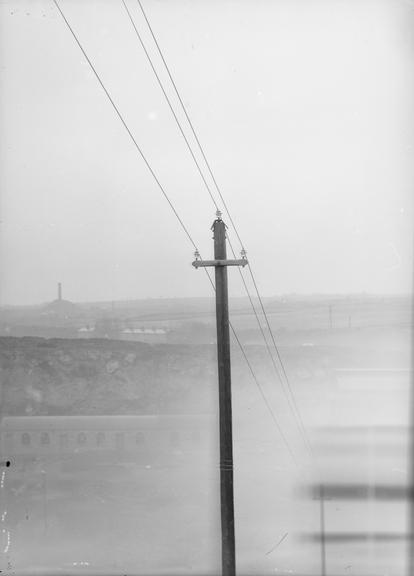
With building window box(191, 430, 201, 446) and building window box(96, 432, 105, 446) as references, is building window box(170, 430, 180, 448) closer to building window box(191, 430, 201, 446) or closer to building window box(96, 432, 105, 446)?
building window box(191, 430, 201, 446)

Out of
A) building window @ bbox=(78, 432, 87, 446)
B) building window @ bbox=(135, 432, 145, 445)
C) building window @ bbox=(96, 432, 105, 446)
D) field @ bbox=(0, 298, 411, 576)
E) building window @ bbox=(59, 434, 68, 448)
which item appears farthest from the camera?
building window @ bbox=(59, 434, 68, 448)

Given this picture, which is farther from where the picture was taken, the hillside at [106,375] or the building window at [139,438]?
the hillside at [106,375]

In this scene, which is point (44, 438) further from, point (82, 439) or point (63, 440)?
point (82, 439)

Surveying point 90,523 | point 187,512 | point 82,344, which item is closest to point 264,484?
point 187,512

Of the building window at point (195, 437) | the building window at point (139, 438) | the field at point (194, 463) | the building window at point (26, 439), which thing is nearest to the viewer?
the field at point (194, 463)

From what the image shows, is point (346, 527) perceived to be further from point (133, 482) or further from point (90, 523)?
point (133, 482)

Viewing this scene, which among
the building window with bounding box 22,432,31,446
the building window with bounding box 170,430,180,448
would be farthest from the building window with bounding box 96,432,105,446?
the building window with bounding box 170,430,180,448

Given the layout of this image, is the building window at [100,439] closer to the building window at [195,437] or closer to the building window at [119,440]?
the building window at [119,440]

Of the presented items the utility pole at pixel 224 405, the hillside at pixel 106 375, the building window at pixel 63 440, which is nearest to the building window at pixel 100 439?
the building window at pixel 63 440

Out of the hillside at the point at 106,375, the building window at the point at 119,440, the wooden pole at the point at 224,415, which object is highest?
the wooden pole at the point at 224,415
